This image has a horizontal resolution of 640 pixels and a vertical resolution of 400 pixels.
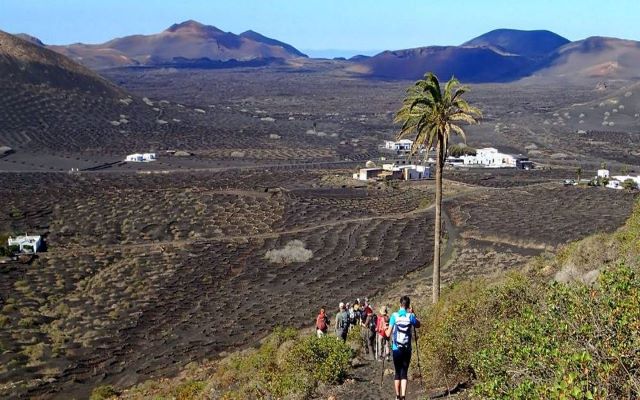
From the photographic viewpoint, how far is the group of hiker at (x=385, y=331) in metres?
10.5

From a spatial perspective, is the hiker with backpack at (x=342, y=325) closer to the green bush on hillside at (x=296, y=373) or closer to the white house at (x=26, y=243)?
the green bush on hillside at (x=296, y=373)

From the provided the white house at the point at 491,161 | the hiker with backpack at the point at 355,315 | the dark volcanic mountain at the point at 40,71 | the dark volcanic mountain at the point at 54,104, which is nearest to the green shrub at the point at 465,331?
the hiker with backpack at the point at 355,315

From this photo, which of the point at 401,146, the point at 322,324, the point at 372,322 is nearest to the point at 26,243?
the point at 322,324

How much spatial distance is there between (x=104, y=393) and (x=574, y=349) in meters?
15.7

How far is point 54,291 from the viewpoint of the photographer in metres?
31.0

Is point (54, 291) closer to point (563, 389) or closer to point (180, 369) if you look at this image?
point (180, 369)

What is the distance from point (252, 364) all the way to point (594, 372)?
11.3 meters

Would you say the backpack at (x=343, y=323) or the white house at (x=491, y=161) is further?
the white house at (x=491, y=161)

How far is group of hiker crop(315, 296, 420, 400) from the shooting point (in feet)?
34.4

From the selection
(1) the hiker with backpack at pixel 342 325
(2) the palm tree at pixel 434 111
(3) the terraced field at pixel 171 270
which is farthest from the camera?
(3) the terraced field at pixel 171 270

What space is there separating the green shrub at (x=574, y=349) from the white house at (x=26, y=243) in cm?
3300

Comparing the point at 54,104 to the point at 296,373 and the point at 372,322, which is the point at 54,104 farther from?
the point at 296,373

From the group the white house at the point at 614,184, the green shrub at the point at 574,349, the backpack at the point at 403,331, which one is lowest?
the white house at the point at 614,184

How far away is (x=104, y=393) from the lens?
19547 mm
